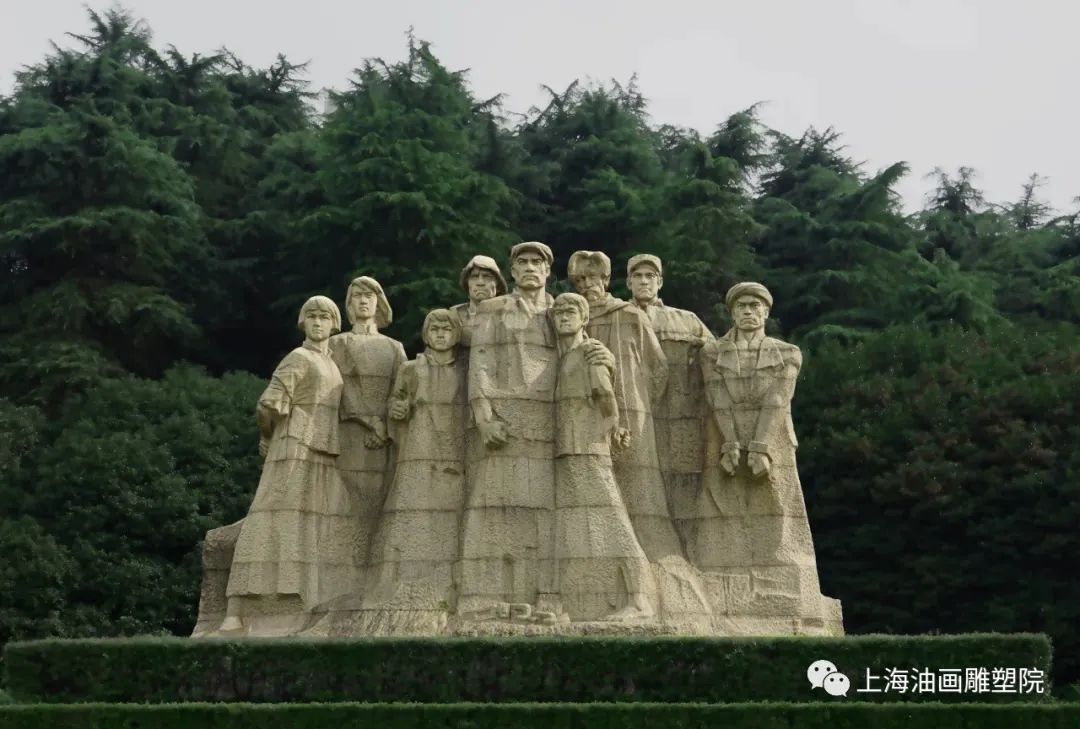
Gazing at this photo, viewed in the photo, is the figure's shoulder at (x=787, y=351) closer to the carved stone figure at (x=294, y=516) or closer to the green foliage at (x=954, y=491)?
the carved stone figure at (x=294, y=516)

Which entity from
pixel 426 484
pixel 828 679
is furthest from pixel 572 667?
pixel 426 484

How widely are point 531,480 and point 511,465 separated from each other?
236mm

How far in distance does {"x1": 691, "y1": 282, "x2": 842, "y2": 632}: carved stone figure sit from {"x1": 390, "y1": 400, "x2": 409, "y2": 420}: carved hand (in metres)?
2.94

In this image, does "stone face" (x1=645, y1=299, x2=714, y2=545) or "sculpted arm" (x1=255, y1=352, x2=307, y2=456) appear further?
"stone face" (x1=645, y1=299, x2=714, y2=545)

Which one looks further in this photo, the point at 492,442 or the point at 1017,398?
the point at 1017,398

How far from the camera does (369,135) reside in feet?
105

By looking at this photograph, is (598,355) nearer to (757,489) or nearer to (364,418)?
(757,489)

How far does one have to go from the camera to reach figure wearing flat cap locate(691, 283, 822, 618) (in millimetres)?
17734

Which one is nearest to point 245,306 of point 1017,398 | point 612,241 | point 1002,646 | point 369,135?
point 369,135

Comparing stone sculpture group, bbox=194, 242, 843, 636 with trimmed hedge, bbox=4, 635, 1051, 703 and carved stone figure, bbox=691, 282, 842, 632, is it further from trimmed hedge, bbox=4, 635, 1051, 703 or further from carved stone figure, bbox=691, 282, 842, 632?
trimmed hedge, bbox=4, 635, 1051, 703

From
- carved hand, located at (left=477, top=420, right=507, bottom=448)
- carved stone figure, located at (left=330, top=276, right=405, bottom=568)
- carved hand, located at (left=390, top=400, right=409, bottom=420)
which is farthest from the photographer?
carved stone figure, located at (left=330, top=276, right=405, bottom=568)

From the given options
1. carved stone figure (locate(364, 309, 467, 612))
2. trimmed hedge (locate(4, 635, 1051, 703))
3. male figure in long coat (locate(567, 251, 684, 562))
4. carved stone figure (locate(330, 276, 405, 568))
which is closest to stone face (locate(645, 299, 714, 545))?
male figure in long coat (locate(567, 251, 684, 562))

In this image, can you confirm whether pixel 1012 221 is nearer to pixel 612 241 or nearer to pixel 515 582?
pixel 612 241

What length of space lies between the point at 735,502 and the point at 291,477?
4.27m
